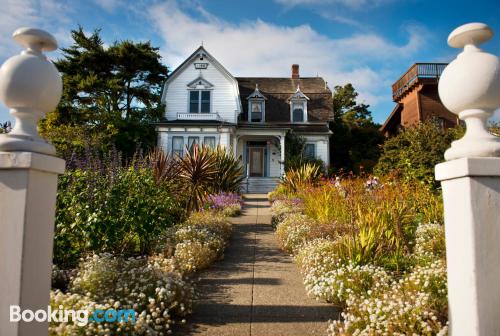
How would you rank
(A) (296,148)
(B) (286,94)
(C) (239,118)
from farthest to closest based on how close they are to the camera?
1. (B) (286,94)
2. (C) (239,118)
3. (A) (296,148)

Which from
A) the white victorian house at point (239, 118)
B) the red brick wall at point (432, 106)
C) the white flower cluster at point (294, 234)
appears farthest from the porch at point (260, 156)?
the white flower cluster at point (294, 234)

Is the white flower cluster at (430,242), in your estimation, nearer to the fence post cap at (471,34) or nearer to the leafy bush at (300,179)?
the fence post cap at (471,34)

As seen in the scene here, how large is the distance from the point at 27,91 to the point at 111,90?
2461 cm

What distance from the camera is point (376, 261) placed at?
4.43 m

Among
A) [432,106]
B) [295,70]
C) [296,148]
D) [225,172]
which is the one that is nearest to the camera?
[225,172]

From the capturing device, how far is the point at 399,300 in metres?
2.94

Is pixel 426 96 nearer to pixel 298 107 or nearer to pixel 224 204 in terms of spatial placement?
pixel 298 107

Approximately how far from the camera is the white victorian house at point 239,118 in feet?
68.2

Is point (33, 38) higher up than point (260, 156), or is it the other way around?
point (260, 156)

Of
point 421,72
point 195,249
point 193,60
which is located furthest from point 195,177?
point 421,72

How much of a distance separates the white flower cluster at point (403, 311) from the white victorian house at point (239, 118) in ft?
54.9

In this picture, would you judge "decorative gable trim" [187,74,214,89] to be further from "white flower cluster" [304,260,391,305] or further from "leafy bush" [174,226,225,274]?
"white flower cluster" [304,260,391,305]

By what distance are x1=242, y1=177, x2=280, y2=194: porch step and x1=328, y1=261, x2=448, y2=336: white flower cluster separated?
1733 cm

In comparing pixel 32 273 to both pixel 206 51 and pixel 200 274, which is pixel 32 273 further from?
pixel 206 51
